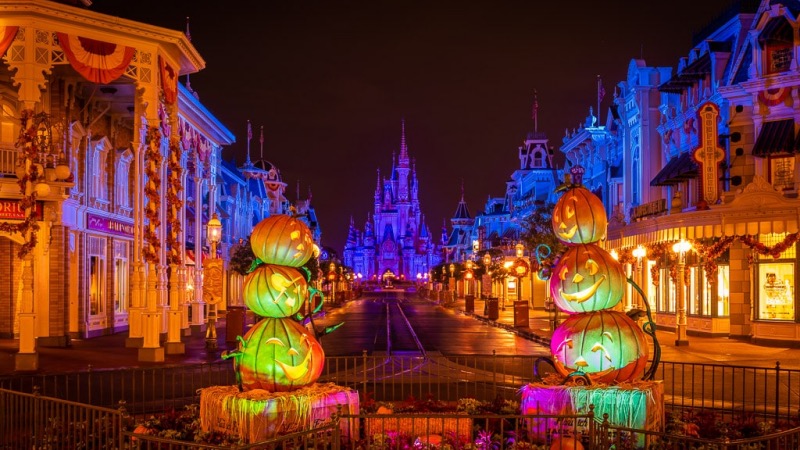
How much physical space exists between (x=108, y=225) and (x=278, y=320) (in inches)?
891

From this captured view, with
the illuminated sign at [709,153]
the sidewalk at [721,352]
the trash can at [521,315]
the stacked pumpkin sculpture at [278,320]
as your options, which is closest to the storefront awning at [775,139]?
the illuminated sign at [709,153]

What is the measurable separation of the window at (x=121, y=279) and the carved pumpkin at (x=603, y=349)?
25025mm

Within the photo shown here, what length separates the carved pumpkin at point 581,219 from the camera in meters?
10.9

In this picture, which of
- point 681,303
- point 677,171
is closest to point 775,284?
point 681,303

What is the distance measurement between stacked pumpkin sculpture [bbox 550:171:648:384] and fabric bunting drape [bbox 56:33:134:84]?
1429 centimetres

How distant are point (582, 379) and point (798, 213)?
2020cm

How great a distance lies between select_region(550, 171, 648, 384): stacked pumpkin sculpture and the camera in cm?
1037

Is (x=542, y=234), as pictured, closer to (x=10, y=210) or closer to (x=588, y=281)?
(x=10, y=210)

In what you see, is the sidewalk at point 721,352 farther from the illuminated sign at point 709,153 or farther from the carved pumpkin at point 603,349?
the carved pumpkin at point 603,349

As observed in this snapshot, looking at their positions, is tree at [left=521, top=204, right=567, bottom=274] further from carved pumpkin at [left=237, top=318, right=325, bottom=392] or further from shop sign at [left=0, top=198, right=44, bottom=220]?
carved pumpkin at [left=237, top=318, right=325, bottom=392]

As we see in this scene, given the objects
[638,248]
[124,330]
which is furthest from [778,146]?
[124,330]

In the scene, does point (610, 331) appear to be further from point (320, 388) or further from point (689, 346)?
point (689, 346)

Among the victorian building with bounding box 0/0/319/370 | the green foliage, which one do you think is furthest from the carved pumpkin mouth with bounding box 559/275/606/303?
the green foliage

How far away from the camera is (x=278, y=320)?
10.2 metres
